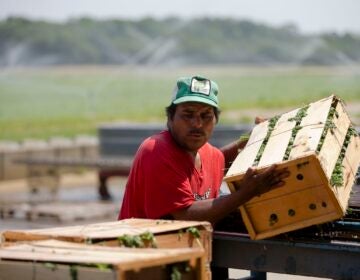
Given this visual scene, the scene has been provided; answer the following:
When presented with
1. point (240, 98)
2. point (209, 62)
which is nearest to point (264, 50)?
point (209, 62)

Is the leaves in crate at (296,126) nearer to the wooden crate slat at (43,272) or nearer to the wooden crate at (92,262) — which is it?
the wooden crate at (92,262)

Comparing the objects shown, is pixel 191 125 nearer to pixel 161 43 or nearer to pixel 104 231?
pixel 104 231

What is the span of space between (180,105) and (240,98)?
238ft

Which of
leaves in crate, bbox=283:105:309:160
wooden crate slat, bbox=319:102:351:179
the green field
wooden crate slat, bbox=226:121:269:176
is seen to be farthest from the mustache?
the green field

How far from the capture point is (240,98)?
3086 inches

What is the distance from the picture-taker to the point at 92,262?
178 inches

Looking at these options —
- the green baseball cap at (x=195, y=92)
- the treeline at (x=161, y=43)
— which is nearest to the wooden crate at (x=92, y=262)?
the green baseball cap at (x=195, y=92)

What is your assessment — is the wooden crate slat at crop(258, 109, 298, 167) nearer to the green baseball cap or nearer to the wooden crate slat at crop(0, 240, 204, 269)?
the green baseball cap

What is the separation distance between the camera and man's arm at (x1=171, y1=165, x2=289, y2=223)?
543 cm

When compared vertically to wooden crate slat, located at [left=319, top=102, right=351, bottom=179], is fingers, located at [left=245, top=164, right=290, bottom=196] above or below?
below

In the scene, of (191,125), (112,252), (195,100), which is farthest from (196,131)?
(112,252)

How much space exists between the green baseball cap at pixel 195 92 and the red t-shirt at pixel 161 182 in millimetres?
222

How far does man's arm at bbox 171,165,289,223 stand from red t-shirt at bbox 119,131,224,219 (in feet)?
0.18

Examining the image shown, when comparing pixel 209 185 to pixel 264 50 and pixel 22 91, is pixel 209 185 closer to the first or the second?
pixel 22 91
